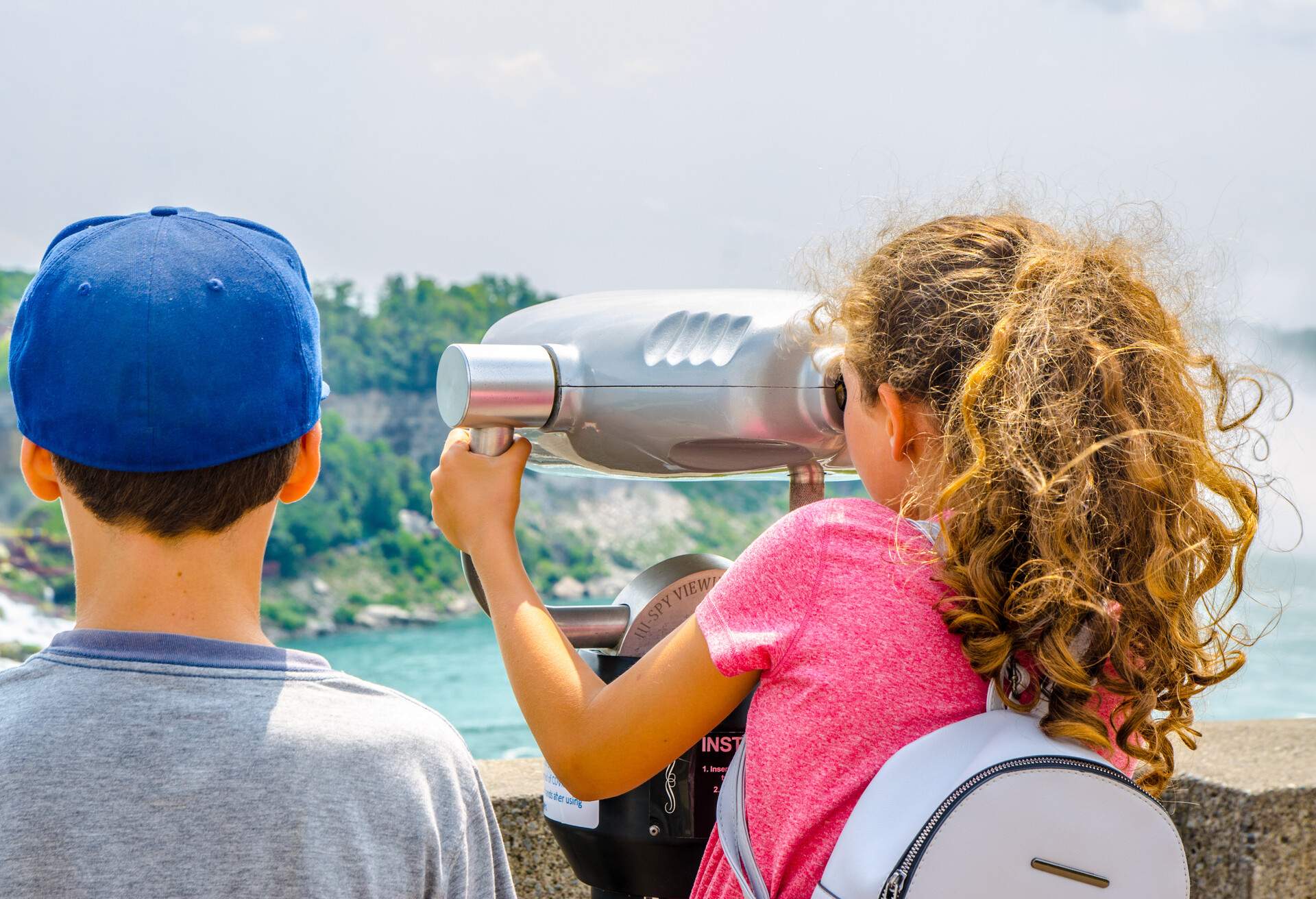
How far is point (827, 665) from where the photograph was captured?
94 cm

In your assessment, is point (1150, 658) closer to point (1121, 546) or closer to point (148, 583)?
point (1121, 546)

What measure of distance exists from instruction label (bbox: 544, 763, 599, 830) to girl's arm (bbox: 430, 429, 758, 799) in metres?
0.17

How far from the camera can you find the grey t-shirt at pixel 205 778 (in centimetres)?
77

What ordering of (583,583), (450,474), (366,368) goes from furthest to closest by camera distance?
(583,583) < (366,368) < (450,474)

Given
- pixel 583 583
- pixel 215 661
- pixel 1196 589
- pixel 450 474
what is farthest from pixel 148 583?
pixel 583 583

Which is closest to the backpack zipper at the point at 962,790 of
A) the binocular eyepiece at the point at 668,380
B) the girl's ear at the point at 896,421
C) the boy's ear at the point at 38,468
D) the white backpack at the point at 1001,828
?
the white backpack at the point at 1001,828

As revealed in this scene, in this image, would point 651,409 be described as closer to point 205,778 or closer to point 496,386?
point 496,386

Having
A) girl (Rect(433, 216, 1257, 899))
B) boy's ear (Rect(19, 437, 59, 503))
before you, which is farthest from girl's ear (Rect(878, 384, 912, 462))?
boy's ear (Rect(19, 437, 59, 503))

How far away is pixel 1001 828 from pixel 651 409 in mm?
493

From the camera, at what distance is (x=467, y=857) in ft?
2.90

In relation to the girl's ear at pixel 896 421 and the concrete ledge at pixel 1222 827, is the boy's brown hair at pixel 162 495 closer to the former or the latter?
the girl's ear at pixel 896 421

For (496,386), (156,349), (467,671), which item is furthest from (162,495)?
(467,671)

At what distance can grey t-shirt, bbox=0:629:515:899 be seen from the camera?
77 centimetres

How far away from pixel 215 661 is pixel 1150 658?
69 cm
